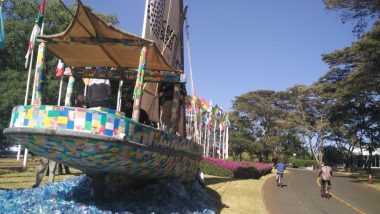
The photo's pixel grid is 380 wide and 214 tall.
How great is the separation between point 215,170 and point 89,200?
16.1 metres

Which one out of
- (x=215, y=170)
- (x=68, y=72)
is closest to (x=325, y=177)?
(x=215, y=170)

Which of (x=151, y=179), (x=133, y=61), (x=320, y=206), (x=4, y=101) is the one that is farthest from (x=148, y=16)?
(x=4, y=101)

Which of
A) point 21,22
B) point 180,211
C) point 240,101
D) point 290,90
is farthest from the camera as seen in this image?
point 240,101

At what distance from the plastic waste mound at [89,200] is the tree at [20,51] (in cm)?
1929

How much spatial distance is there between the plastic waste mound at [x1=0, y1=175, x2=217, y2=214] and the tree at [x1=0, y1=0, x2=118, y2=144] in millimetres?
19287

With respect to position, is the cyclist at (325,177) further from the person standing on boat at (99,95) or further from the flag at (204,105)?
the person standing on boat at (99,95)

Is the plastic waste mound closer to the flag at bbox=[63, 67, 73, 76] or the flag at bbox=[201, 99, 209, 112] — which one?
the flag at bbox=[63, 67, 73, 76]

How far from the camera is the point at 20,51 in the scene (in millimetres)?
30703

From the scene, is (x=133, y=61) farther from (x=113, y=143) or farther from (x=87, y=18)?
(x=113, y=143)

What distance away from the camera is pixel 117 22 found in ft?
101

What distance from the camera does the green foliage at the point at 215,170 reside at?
931 inches

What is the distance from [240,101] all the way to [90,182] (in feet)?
194

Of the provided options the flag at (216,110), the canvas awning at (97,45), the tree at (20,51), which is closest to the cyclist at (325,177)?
the canvas awning at (97,45)

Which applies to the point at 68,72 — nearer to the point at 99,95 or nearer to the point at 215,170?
the point at 99,95
